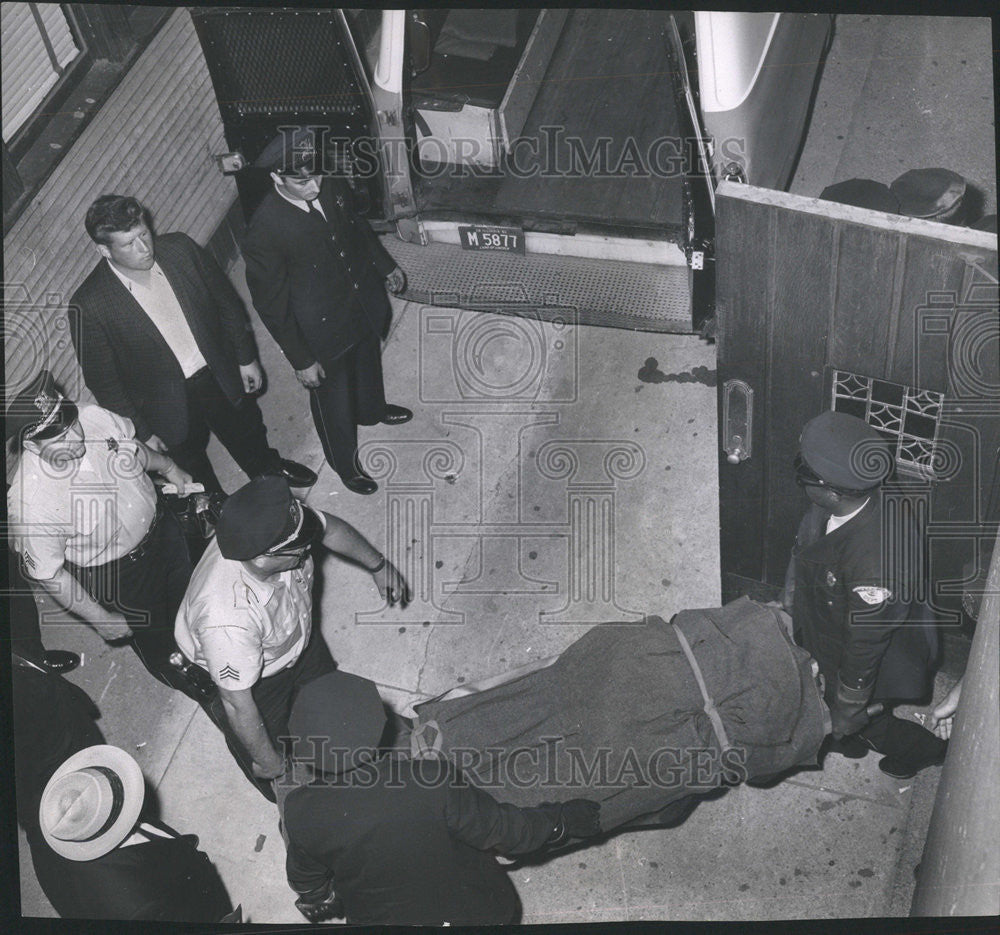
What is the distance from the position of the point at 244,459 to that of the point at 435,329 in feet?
4.21

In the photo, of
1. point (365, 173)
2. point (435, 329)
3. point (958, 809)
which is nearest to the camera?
point (958, 809)

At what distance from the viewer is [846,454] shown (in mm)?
3621

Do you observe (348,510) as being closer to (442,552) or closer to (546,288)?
(442,552)

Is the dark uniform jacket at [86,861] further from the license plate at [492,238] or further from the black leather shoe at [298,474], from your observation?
the license plate at [492,238]

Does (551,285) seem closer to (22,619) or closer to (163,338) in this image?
(163,338)

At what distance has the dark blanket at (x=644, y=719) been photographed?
344cm

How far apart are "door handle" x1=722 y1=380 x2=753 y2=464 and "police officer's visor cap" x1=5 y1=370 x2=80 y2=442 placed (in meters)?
2.44

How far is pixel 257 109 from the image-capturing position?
544 cm

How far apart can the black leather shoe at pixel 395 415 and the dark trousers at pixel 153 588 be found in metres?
1.38

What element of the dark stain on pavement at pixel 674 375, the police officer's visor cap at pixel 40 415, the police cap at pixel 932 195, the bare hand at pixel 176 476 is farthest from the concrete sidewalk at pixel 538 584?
the police cap at pixel 932 195

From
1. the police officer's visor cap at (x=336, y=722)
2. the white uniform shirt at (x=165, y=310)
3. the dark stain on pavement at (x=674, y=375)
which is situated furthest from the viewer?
the dark stain on pavement at (x=674, y=375)

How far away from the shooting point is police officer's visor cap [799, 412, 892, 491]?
3.61 metres

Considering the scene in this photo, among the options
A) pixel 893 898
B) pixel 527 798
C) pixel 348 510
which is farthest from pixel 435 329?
pixel 893 898

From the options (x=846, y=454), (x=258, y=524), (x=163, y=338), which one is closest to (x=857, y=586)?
(x=846, y=454)
